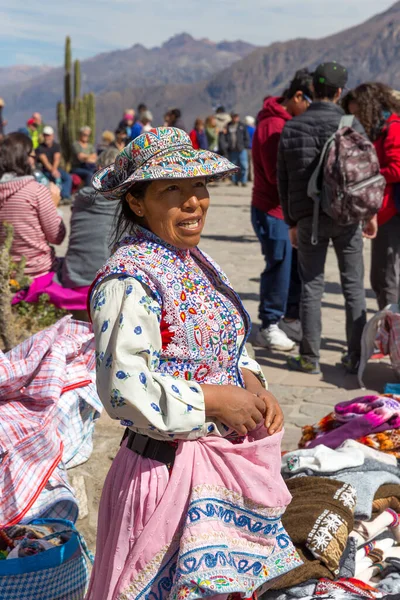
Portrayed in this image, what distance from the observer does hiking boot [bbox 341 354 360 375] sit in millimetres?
5797

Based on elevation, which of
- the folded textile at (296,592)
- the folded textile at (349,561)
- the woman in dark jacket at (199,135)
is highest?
the folded textile at (296,592)

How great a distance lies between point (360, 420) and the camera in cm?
402

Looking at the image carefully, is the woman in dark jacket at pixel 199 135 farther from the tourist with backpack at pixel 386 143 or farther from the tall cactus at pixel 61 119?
the tourist with backpack at pixel 386 143

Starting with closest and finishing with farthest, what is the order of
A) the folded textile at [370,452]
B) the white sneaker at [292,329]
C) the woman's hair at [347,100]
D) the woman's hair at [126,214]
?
the woman's hair at [126,214] → the folded textile at [370,452] → the woman's hair at [347,100] → the white sneaker at [292,329]

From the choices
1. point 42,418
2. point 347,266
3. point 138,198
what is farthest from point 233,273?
point 138,198

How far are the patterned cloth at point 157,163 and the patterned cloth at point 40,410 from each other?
1.34 meters

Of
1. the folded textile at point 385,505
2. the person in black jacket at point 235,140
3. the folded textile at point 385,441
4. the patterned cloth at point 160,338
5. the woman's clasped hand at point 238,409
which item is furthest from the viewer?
the person in black jacket at point 235,140

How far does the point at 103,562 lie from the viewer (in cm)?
225

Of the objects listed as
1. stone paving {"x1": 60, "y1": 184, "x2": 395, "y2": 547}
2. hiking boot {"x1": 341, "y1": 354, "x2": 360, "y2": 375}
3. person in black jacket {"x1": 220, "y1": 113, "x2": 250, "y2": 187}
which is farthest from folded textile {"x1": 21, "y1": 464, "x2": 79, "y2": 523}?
person in black jacket {"x1": 220, "y1": 113, "x2": 250, "y2": 187}

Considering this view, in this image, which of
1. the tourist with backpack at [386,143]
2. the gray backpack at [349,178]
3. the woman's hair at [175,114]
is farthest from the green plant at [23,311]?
the woman's hair at [175,114]

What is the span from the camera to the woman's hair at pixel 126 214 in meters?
2.28

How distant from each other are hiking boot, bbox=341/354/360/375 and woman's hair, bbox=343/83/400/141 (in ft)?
5.49

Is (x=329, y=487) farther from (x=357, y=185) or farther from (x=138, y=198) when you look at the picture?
(x=357, y=185)

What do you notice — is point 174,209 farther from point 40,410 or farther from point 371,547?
point 371,547
